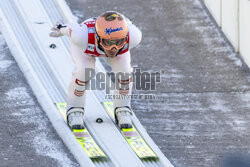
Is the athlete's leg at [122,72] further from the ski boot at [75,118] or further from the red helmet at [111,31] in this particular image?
the ski boot at [75,118]

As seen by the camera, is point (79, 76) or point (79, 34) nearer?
point (79, 34)

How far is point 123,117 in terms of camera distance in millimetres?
7715

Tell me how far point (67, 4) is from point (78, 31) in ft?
11.5

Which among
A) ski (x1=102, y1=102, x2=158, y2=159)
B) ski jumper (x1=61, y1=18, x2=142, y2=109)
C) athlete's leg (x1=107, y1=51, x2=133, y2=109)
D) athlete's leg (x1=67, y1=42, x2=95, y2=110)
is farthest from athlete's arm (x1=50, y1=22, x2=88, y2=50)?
ski (x1=102, y1=102, x2=158, y2=159)

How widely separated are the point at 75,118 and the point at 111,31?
1.12m

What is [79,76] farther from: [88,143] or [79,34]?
[88,143]

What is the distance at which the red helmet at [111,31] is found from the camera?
697cm

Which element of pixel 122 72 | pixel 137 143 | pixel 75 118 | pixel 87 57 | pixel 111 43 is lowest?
pixel 137 143

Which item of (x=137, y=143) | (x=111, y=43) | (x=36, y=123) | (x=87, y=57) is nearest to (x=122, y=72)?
(x=87, y=57)

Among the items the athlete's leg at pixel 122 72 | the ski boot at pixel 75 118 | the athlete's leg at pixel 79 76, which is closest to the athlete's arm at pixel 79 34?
the athlete's leg at pixel 79 76

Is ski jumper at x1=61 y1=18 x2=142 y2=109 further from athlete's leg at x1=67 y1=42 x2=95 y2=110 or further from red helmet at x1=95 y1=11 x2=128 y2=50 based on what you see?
red helmet at x1=95 y1=11 x2=128 y2=50

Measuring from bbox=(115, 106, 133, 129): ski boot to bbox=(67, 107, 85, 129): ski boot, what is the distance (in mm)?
395

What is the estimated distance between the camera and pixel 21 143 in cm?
721

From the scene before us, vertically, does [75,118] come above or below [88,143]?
above
